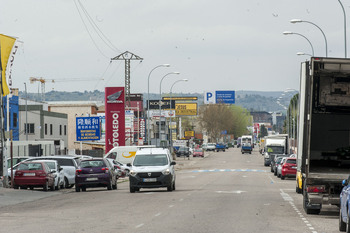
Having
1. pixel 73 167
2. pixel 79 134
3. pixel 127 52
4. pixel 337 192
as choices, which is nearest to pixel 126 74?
pixel 127 52

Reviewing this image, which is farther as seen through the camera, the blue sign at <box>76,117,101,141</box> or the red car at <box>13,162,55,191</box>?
the blue sign at <box>76,117,101,141</box>

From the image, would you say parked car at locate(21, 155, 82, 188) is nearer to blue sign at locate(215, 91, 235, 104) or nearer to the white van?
the white van

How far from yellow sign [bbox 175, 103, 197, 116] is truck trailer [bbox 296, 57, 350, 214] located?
95.1 metres

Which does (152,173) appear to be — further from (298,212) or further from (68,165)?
(298,212)

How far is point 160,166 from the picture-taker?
3238 centimetres

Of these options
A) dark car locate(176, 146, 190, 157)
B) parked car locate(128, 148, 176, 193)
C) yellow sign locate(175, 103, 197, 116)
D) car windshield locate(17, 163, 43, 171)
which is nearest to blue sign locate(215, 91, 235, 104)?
yellow sign locate(175, 103, 197, 116)

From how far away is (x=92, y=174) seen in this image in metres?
34.7

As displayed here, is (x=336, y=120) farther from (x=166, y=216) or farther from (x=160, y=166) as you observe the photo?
(x=160, y=166)

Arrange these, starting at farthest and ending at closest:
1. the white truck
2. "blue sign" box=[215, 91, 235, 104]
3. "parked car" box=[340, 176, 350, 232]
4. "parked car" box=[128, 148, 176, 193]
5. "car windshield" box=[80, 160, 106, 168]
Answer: "blue sign" box=[215, 91, 235, 104] → the white truck → "car windshield" box=[80, 160, 106, 168] → "parked car" box=[128, 148, 176, 193] → "parked car" box=[340, 176, 350, 232]

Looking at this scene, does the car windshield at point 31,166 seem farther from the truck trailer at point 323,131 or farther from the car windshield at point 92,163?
the truck trailer at point 323,131

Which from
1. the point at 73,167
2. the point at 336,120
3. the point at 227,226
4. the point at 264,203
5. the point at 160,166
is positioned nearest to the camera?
the point at 227,226

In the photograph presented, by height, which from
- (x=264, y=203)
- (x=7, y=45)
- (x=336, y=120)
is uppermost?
(x=7, y=45)

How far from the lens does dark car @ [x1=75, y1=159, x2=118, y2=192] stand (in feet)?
114

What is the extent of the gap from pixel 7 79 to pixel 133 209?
45.9 ft
